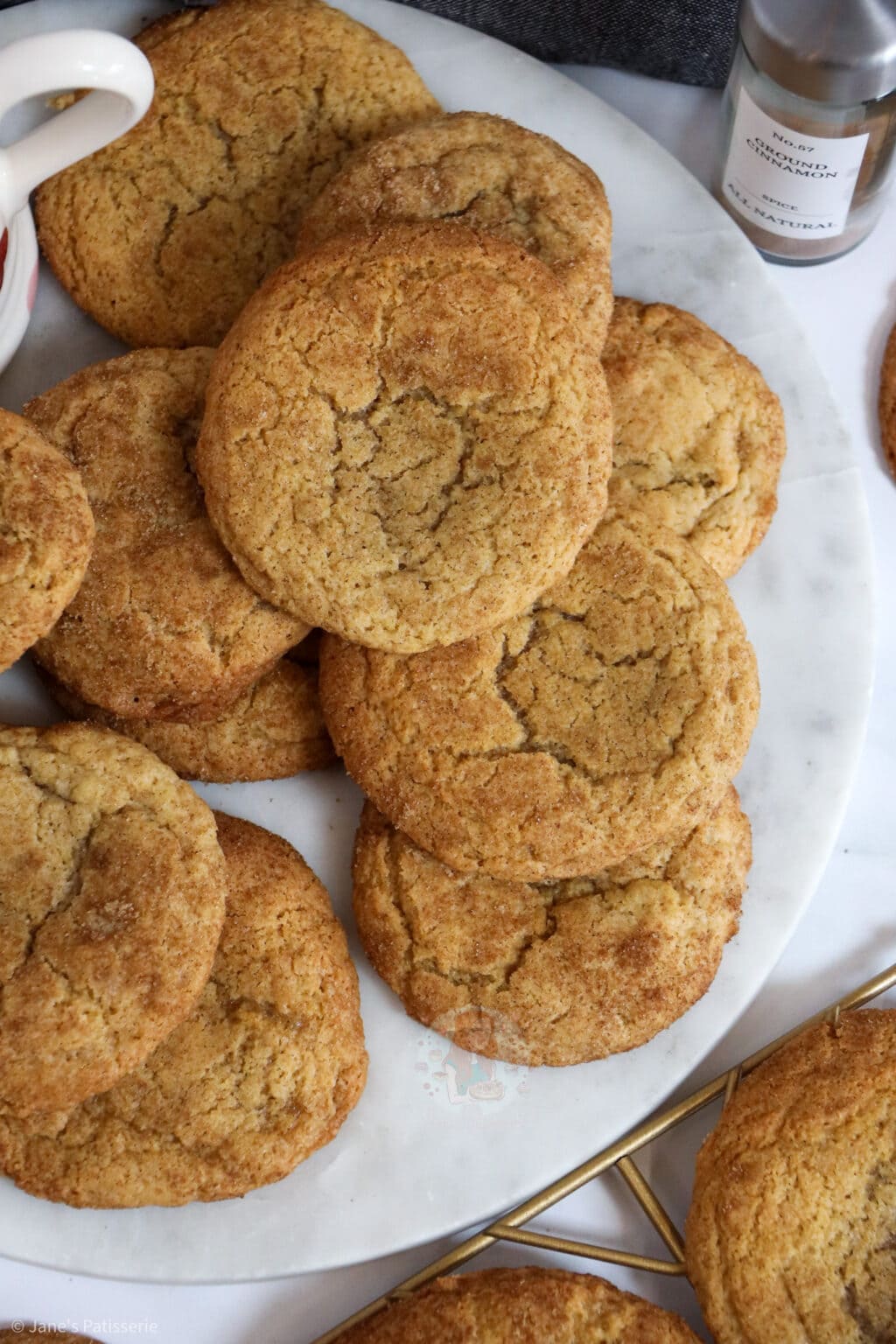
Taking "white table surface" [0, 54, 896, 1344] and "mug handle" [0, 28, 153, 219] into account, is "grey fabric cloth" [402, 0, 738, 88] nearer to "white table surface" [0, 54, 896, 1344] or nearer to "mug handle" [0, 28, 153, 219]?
"white table surface" [0, 54, 896, 1344]

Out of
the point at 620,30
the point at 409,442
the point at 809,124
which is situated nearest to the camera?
the point at 409,442

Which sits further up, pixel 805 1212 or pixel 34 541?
pixel 34 541

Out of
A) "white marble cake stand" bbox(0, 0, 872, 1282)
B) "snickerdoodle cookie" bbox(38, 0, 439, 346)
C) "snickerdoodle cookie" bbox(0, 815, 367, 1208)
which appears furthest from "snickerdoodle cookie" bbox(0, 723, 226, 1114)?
"snickerdoodle cookie" bbox(38, 0, 439, 346)

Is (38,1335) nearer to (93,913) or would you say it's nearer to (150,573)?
(93,913)

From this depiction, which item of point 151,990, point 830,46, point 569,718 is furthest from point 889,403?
point 151,990

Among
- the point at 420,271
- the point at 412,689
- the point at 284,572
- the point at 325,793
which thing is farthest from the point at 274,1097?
the point at 420,271

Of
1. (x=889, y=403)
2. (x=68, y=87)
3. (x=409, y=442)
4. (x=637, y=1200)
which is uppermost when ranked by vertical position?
(x=68, y=87)
